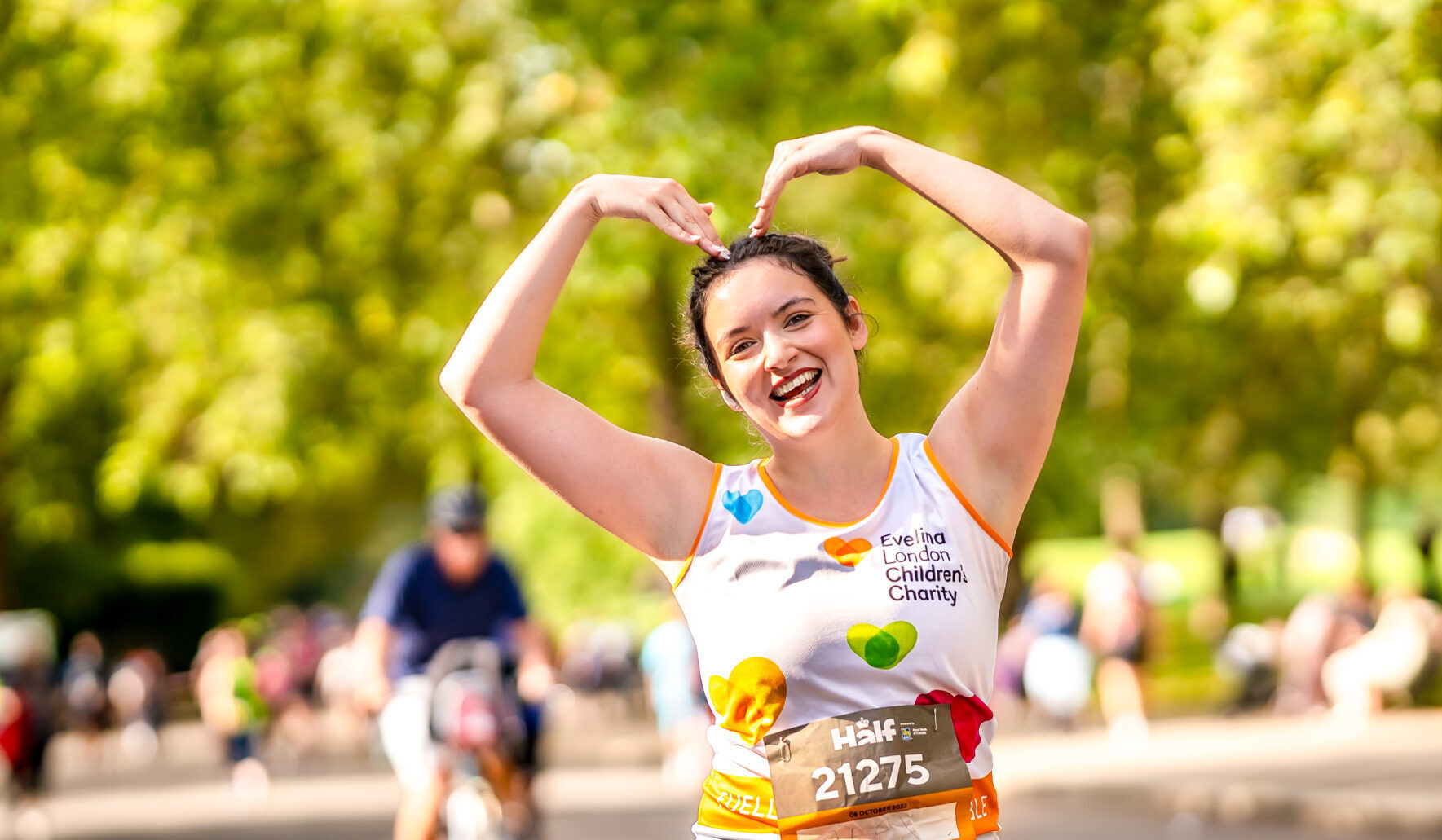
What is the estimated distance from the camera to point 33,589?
38062 millimetres

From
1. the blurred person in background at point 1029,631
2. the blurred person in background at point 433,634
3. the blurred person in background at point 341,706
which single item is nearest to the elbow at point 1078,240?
the blurred person in background at point 433,634

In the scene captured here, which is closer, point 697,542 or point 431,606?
point 697,542

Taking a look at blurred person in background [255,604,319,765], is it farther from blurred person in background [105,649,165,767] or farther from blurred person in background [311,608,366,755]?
blurred person in background [105,649,165,767]

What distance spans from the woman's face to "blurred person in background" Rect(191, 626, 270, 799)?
1592cm

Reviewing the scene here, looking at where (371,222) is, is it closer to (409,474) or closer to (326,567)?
(409,474)

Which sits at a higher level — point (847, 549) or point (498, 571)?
point (498, 571)

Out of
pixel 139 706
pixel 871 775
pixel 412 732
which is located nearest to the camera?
pixel 871 775

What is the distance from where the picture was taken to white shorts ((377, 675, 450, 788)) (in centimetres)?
750

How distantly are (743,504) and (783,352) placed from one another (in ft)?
0.76

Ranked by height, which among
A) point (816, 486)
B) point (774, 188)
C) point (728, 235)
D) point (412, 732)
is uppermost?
point (728, 235)

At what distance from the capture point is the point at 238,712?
1862cm

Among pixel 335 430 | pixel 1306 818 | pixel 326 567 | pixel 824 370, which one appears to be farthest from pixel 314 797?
pixel 326 567

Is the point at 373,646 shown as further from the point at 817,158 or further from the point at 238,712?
the point at 238,712

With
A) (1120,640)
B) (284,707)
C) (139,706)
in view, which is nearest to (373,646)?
(1120,640)
